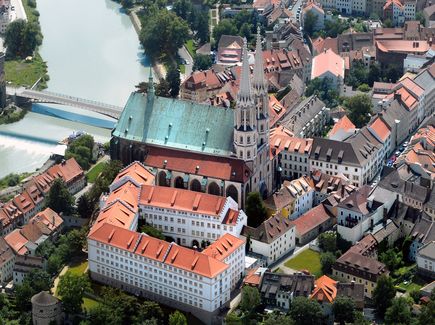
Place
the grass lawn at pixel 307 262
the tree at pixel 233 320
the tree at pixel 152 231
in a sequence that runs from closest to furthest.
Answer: the tree at pixel 233 320, the grass lawn at pixel 307 262, the tree at pixel 152 231

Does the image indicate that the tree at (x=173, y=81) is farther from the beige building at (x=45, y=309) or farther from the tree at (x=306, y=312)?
the tree at (x=306, y=312)

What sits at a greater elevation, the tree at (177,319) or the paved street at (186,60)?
the tree at (177,319)

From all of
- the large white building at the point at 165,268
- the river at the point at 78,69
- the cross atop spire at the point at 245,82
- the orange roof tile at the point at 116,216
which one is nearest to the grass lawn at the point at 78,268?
the large white building at the point at 165,268

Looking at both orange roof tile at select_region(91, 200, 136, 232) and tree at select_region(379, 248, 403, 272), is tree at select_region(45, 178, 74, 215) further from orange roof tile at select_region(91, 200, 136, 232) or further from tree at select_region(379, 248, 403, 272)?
tree at select_region(379, 248, 403, 272)

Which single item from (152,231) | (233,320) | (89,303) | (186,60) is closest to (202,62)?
(186,60)

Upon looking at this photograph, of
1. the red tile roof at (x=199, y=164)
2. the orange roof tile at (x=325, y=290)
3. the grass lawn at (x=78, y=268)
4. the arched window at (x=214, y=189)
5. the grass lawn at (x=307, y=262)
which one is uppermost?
the red tile roof at (x=199, y=164)

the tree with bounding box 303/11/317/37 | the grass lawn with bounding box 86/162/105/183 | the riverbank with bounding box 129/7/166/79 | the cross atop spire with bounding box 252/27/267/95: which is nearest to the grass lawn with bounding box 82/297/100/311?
the grass lawn with bounding box 86/162/105/183
